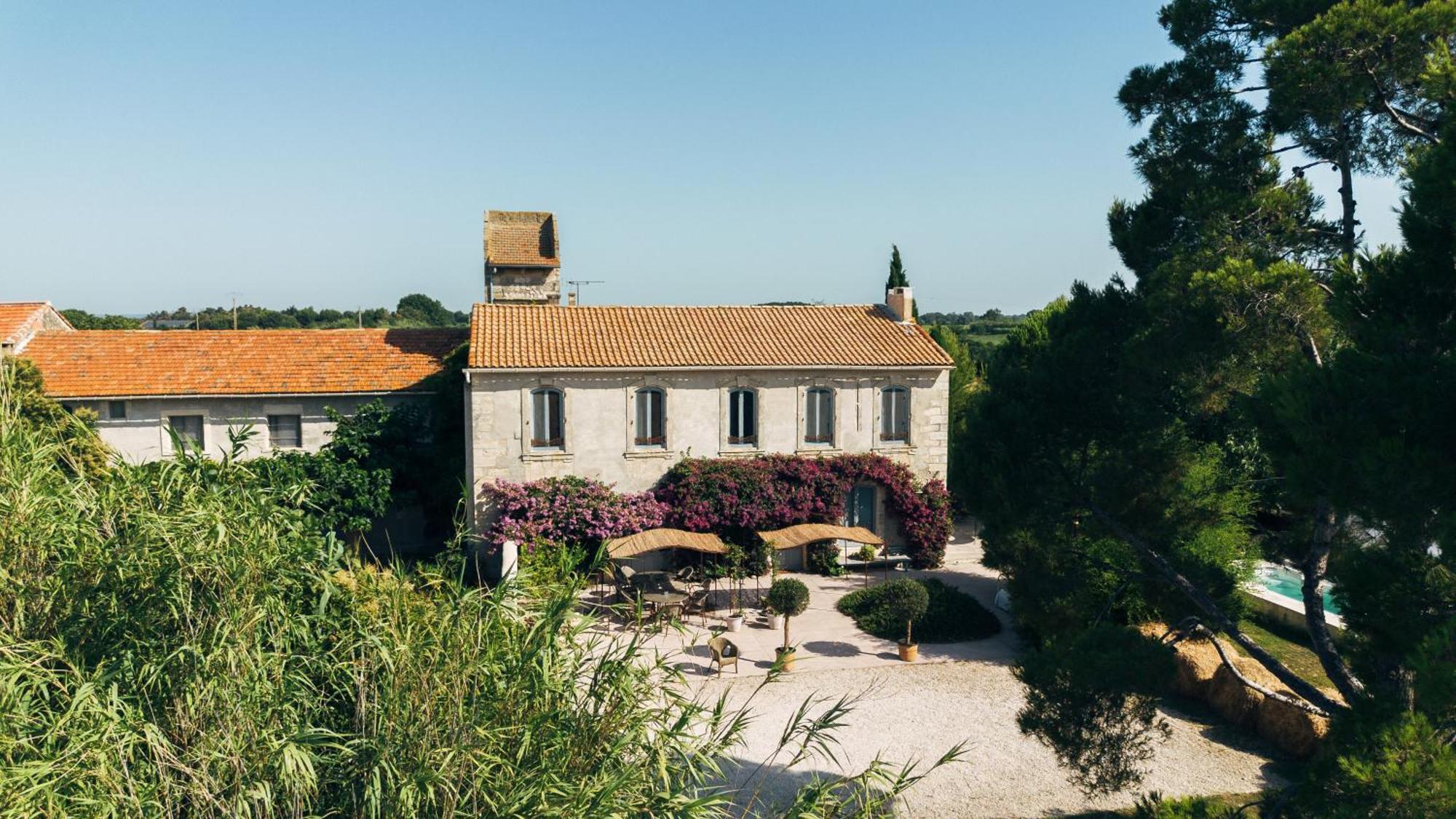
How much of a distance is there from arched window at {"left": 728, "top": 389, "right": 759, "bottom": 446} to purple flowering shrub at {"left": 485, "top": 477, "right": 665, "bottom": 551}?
326 centimetres

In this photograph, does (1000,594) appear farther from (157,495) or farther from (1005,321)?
(1005,321)

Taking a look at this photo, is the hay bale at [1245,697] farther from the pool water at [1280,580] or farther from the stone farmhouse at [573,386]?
the stone farmhouse at [573,386]

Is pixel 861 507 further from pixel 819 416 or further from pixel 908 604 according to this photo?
pixel 908 604

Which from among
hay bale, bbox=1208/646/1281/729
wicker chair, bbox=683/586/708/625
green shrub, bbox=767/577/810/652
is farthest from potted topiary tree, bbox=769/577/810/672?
hay bale, bbox=1208/646/1281/729

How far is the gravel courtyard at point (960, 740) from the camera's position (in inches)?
539

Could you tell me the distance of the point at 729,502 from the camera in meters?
24.6

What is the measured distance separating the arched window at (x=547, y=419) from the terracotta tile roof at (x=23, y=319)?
15608 mm

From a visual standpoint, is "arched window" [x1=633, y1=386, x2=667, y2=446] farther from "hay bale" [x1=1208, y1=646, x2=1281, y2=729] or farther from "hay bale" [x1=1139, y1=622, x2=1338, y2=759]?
"hay bale" [x1=1208, y1=646, x2=1281, y2=729]

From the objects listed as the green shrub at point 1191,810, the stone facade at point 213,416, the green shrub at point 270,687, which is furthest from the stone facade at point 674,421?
the green shrub at point 1191,810

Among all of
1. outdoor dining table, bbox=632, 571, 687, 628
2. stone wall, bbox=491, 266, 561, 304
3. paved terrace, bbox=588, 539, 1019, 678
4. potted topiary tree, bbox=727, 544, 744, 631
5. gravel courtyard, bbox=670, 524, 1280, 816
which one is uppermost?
stone wall, bbox=491, 266, 561, 304

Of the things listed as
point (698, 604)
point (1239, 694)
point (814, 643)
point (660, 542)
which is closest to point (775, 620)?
point (814, 643)

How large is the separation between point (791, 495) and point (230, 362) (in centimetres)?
1683

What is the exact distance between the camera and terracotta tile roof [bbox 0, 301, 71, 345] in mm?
26703

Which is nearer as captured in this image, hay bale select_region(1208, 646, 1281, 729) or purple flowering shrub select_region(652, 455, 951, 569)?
hay bale select_region(1208, 646, 1281, 729)
